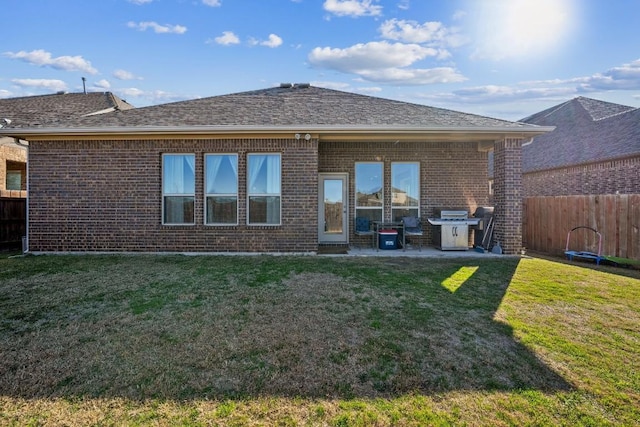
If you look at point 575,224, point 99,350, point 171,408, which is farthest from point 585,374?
point 575,224

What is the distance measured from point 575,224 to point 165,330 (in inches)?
381

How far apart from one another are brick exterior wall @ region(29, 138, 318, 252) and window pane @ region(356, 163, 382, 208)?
83.4 inches

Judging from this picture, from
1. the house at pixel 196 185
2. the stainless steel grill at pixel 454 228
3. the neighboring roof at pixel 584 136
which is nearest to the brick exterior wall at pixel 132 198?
the house at pixel 196 185

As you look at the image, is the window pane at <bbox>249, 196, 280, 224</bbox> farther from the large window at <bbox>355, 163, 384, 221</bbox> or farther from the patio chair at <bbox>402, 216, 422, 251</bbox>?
the patio chair at <bbox>402, 216, 422, 251</bbox>

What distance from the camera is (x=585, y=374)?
276 centimetres

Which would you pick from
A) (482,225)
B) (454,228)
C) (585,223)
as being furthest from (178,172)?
(585,223)

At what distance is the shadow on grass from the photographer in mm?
2615

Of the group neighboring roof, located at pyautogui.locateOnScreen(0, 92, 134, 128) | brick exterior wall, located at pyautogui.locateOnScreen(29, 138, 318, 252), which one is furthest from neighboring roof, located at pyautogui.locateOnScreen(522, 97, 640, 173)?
neighboring roof, located at pyautogui.locateOnScreen(0, 92, 134, 128)

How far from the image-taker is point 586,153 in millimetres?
12906

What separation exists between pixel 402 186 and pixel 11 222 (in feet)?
37.5

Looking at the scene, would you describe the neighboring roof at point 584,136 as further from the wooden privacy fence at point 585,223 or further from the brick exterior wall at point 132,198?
the brick exterior wall at point 132,198

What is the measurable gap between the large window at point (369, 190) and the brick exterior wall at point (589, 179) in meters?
8.33

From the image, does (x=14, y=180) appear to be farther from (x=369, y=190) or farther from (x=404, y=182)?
(x=404, y=182)

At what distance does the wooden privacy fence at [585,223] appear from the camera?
7.31 meters
